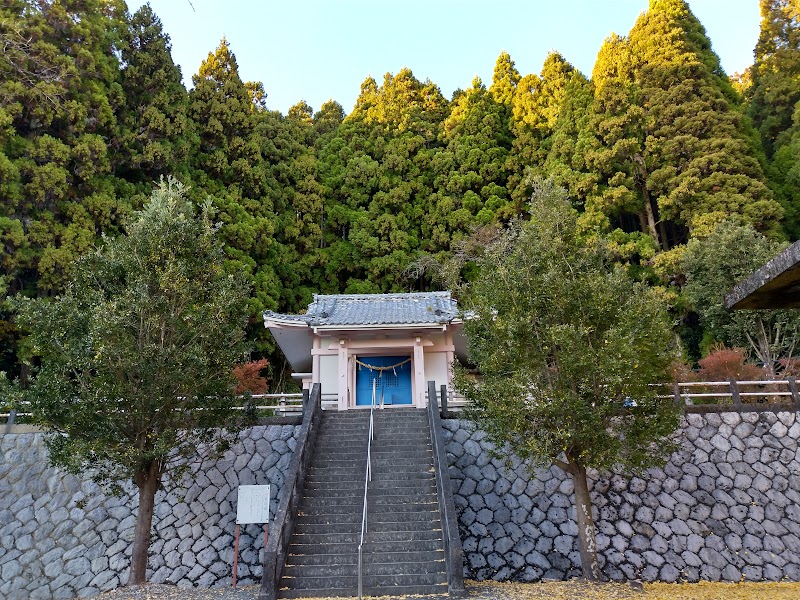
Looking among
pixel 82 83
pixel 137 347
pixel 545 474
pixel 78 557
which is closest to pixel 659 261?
pixel 545 474

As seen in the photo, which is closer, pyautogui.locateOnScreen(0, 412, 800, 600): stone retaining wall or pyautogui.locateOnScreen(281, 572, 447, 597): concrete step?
pyautogui.locateOnScreen(281, 572, 447, 597): concrete step

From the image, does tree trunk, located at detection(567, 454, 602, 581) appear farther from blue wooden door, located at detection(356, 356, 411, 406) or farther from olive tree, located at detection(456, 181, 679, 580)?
blue wooden door, located at detection(356, 356, 411, 406)

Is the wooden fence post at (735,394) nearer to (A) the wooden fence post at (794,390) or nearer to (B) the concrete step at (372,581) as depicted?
(A) the wooden fence post at (794,390)

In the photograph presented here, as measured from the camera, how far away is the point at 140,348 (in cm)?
755

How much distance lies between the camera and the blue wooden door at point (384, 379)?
14.2 meters

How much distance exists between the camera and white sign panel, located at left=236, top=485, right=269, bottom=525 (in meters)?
7.96

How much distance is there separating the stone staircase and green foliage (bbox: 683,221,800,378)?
1046cm

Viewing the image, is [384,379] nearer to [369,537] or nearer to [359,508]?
[359,508]

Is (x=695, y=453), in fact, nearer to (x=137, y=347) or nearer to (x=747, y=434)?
(x=747, y=434)

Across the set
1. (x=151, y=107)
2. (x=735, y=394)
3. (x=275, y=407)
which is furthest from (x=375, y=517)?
(x=151, y=107)

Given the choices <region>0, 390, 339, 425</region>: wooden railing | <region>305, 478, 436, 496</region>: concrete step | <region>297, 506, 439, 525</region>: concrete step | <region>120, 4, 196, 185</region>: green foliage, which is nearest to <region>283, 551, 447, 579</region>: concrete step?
<region>297, 506, 439, 525</region>: concrete step

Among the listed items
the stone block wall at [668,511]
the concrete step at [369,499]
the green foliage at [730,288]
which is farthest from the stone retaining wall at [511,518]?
the green foliage at [730,288]

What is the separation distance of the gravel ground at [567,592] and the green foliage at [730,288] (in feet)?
25.0

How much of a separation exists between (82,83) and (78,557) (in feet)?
51.9
